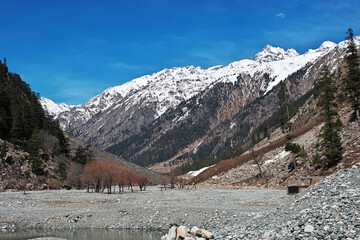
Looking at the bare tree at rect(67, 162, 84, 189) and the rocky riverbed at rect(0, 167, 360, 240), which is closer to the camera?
the rocky riverbed at rect(0, 167, 360, 240)

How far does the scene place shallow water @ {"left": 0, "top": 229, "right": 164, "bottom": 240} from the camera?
31.0 m

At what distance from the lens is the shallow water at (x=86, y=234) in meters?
31.0

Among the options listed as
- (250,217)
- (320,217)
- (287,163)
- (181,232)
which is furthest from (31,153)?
(320,217)

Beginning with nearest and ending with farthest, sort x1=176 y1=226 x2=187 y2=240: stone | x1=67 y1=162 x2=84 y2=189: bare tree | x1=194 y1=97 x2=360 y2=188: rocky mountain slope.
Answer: x1=176 y1=226 x2=187 y2=240: stone → x1=194 y1=97 x2=360 y2=188: rocky mountain slope → x1=67 y1=162 x2=84 y2=189: bare tree

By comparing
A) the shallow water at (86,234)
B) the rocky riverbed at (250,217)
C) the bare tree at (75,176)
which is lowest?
the shallow water at (86,234)

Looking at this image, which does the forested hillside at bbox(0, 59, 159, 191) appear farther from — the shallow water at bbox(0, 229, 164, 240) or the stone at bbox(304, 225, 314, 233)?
the stone at bbox(304, 225, 314, 233)

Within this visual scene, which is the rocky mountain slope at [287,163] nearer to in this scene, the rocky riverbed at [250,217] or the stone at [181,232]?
the rocky riverbed at [250,217]

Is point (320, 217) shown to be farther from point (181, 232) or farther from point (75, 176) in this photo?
point (75, 176)

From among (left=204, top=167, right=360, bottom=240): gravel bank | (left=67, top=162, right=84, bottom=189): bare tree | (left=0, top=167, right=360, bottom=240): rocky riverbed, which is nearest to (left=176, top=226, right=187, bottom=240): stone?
Answer: (left=204, top=167, right=360, bottom=240): gravel bank

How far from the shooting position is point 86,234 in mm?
32906

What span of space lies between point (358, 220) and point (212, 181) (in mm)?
86299

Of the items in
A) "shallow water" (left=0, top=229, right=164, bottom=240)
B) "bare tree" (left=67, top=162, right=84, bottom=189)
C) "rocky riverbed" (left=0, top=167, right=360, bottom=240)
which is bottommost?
"shallow water" (left=0, top=229, right=164, bottom=240)

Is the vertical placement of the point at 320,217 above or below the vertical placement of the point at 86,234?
above

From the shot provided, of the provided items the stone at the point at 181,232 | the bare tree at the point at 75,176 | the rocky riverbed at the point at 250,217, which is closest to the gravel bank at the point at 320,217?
the rocky riverbed at the point at 250,217
